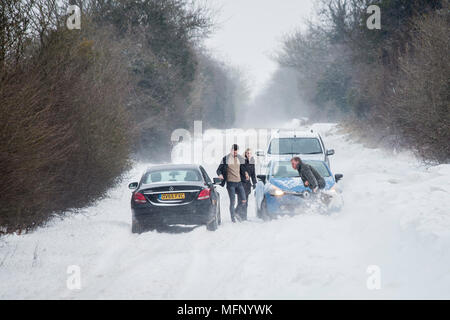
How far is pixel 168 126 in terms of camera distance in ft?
132

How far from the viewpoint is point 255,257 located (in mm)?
9367

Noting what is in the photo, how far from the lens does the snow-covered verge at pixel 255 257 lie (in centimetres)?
744

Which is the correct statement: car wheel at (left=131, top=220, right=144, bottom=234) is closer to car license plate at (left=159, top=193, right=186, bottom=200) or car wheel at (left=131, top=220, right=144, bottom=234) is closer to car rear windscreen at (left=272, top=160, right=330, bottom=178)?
car license plate at (left=159, top=193, right=186, bottom=200)

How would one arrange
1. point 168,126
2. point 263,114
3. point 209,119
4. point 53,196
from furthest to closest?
1. point 263,114
2. point 209,119
3. point 168,126
4. point 53,196

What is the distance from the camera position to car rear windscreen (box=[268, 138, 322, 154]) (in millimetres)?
19344

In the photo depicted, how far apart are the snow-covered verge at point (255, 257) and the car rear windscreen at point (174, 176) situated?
120cm

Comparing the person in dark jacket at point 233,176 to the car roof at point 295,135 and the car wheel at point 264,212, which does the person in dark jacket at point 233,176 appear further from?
the car roof at point 295,135

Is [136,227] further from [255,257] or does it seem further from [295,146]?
[295,146]

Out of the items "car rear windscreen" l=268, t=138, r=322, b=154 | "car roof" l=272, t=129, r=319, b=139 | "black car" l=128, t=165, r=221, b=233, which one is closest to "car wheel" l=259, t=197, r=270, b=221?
"black car" l=128, t=165, r=221, b=233

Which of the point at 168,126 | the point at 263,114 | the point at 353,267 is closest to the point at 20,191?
the point at 353,267

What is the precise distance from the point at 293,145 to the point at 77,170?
7.48m

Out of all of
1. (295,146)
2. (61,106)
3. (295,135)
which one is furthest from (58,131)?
(295,135)
